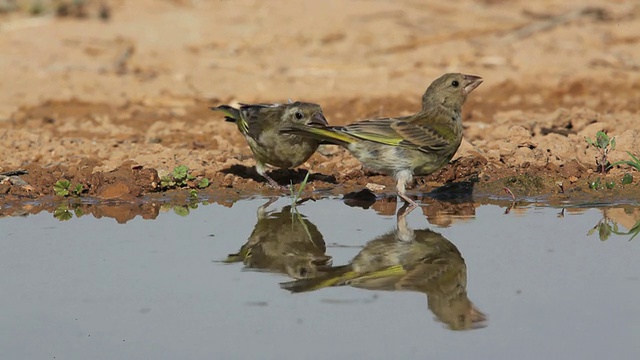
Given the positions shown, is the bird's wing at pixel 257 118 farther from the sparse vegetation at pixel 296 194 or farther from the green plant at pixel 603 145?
the green plant at pixel 603 145

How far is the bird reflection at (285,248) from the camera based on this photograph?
672 cm

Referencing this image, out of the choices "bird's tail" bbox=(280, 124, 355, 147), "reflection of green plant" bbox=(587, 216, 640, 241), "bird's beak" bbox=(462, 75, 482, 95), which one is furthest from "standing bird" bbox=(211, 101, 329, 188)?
"reflection of green plant" bbox=(587, 216, 640, 241)

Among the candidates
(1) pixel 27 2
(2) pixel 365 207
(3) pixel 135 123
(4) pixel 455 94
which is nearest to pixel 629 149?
(4) pixel 455 94

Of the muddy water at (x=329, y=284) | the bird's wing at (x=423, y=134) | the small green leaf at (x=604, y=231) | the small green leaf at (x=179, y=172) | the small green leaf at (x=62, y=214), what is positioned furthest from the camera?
the small green leaf at (x=179, y=172)

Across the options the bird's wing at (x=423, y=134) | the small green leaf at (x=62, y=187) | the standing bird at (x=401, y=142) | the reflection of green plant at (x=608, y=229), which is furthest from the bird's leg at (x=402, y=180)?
the small green leaf at (x=62, y=187)

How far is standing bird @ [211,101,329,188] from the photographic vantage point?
945 cm

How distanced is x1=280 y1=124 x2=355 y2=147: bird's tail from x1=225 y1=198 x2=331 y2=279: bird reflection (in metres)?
0.58

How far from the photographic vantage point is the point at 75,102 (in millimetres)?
12797

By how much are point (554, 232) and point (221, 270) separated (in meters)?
2.22

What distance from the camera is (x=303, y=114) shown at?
31.9 feet

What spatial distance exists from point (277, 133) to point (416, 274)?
3217 mm

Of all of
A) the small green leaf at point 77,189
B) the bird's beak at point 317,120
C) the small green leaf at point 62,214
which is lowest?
the small green leaf at point 62,214

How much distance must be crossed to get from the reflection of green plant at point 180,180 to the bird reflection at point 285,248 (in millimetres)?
1175

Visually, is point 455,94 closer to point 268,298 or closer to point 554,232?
point 554,232
